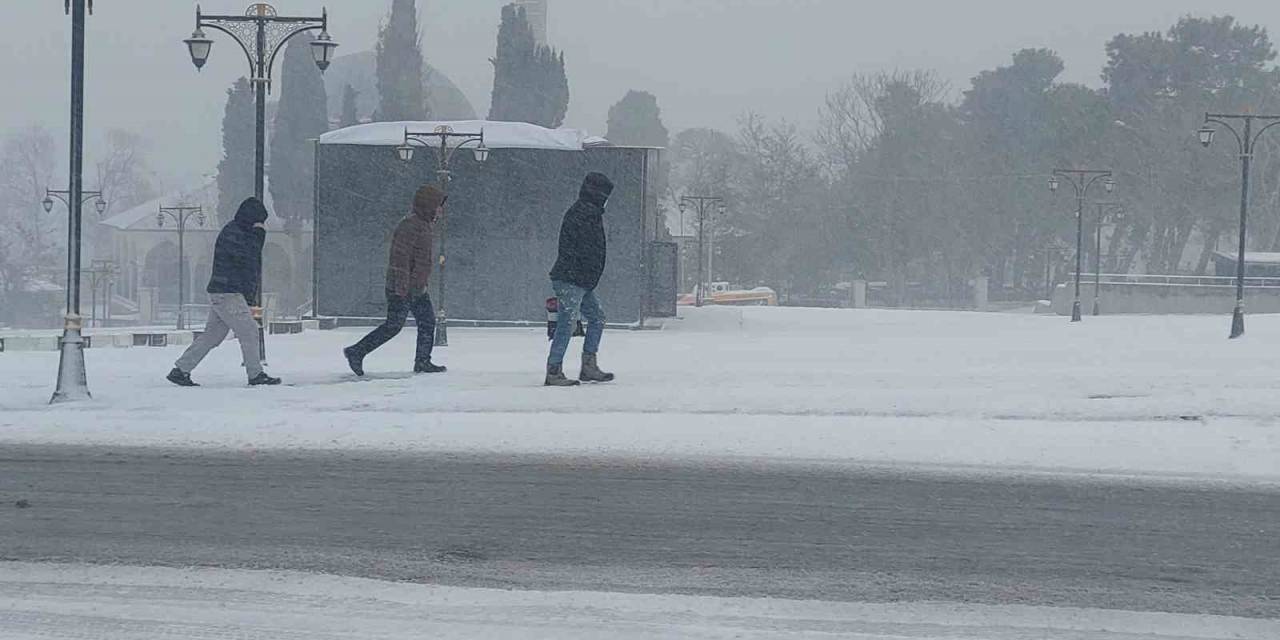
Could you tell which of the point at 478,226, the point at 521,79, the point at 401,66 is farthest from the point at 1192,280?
the point at 478,226

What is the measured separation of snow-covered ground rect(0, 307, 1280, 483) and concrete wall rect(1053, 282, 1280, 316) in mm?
49446

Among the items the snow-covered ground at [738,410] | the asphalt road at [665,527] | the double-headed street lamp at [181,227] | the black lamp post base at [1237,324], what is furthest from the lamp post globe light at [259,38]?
the double-headed street lamp at [181,227]

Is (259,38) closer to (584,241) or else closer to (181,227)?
(584,241)

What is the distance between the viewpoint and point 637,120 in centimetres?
10662

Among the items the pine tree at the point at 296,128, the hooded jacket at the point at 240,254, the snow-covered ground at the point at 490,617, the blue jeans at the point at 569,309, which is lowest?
the snow-covered ground at the point at 490,617

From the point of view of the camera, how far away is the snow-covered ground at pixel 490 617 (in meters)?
5.01

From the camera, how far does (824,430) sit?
391 inches

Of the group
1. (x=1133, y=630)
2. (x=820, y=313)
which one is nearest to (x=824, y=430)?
(x=1133, y=630)

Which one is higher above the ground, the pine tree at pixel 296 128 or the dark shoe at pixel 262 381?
the pine tree at pixel 296 128

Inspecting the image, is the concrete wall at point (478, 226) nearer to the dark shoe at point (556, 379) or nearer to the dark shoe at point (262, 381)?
the dark shoe at point (556, 379)

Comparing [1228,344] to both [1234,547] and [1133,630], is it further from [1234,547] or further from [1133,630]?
[1133,630]

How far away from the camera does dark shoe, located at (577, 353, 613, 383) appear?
498 inches

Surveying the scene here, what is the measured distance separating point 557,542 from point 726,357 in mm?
11738

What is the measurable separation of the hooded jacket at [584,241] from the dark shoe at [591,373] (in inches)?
39.2
